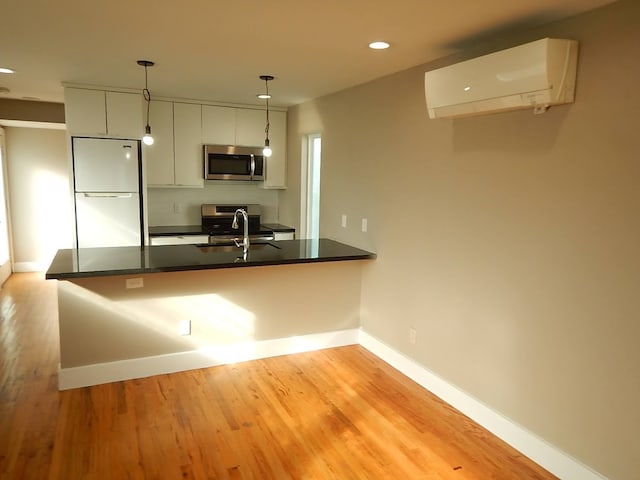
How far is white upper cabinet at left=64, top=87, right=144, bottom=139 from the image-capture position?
14.3 feet

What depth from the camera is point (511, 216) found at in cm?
262

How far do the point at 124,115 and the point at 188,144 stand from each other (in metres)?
0.81

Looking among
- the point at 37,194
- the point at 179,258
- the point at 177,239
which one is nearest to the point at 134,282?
the point at 179,258

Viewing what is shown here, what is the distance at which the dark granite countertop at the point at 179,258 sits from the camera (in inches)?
118

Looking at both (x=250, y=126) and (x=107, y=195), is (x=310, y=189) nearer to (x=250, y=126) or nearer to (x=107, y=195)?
(x=250, y=126)

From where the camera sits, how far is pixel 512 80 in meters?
2.29

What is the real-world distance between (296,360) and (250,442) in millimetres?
1194

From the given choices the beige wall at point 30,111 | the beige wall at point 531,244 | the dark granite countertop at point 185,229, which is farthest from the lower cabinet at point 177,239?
the beige wall at point 30,111

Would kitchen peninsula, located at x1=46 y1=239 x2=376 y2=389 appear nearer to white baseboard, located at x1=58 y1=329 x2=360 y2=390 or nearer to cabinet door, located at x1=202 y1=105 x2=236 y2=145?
white baseboard, located at x1=58 y1=329 x2=360 y2=390

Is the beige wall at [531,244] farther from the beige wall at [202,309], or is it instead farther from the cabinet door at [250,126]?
the cabinet door at [250,126]

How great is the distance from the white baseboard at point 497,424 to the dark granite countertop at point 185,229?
222 cm

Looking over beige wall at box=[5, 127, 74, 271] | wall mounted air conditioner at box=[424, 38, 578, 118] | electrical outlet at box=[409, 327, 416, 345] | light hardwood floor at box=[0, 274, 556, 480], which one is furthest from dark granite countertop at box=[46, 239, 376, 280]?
beige wall at box=[5, 127, 74, 271]

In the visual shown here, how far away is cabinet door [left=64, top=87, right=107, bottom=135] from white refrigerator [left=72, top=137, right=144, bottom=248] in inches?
3.8

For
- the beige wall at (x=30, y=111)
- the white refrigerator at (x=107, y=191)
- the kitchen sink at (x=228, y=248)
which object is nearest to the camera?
the kitchen sink at (x=228, y=248)
